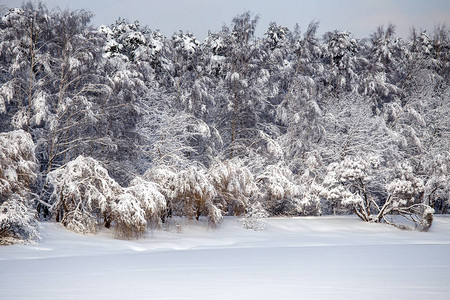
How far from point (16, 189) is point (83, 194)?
2541 millimetres

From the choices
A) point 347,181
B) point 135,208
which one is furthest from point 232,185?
point 347,181

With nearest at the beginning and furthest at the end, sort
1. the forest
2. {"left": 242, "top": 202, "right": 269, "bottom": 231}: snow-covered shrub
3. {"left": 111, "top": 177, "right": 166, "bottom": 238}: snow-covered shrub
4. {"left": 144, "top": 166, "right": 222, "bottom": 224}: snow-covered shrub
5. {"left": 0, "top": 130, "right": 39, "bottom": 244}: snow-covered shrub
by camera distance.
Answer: {"left": 0, "top": 130, "right": 39, "bottom": 244}: snow-covered shrub → {"left": 111, "top": 177, "right": 166, "bottom": 238}: snow-covered shrub → the forest → {"left": 144, "top": 166, "right": 222, "bottom": 224}: snow-covered shrub → {"left": 242, "top": 202, "right": 269, "bottom": 231}: snow-covered shrub

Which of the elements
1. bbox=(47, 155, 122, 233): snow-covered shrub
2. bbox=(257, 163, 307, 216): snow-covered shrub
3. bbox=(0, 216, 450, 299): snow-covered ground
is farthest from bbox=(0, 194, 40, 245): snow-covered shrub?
bbox=(257, 163, 307, 216): snow-covered shrub

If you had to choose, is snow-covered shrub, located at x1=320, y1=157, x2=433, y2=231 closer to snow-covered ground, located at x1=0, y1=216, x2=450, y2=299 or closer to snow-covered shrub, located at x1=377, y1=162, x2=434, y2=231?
snow-covered shrub, located at x1=377, y1=162, x2=434, y2=231

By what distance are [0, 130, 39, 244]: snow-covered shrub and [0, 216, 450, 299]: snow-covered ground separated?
595 mm

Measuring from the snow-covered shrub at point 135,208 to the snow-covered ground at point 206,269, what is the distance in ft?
1.53

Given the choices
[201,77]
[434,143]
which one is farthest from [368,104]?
[201,77]

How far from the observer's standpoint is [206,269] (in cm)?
1005

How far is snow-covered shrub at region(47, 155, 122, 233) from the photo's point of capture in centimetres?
1570

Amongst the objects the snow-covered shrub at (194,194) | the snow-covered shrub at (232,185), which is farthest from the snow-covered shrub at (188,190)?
the snow-covered shrub at (232,185)

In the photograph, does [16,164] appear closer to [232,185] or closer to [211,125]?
[232,185]

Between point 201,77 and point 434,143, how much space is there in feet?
51.6

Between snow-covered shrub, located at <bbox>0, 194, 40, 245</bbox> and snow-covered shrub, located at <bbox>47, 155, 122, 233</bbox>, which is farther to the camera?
snow-covered shrub, located at <bbox>47, 155, 122, 233</bbox>

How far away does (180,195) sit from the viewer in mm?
18594
